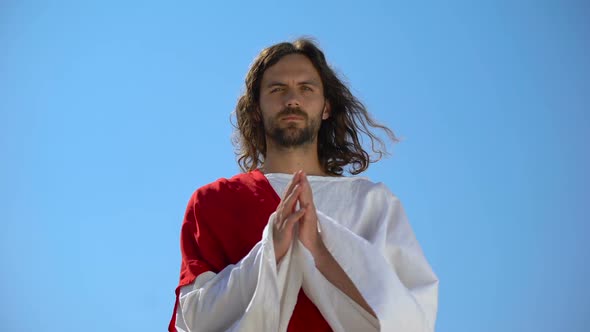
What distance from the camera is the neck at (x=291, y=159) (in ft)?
15.0

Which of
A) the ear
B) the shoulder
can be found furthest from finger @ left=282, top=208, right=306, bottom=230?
the ear

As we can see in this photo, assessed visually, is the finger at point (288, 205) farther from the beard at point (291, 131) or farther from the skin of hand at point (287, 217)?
the beard at point (291, 131)

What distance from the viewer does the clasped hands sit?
146 inches

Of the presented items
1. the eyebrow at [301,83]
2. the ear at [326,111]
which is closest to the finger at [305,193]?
the eyebrow at [301,83]

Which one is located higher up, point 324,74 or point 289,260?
point 324,74

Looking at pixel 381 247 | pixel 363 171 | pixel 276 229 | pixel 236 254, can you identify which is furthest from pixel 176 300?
pixel 363 171

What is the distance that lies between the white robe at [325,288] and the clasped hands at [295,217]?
0.13 ft

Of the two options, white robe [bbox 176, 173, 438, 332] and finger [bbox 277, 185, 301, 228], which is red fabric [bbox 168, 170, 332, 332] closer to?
white robe [bbox 176, 173, 438, 332]

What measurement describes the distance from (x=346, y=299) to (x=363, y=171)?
1264 millimetres

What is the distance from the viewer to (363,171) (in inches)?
197

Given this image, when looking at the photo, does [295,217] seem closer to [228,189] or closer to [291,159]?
[228,189]

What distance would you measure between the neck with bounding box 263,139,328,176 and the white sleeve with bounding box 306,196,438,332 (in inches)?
27.7

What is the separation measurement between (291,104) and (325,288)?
3.38ft

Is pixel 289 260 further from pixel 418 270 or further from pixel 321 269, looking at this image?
pixel 418 270
